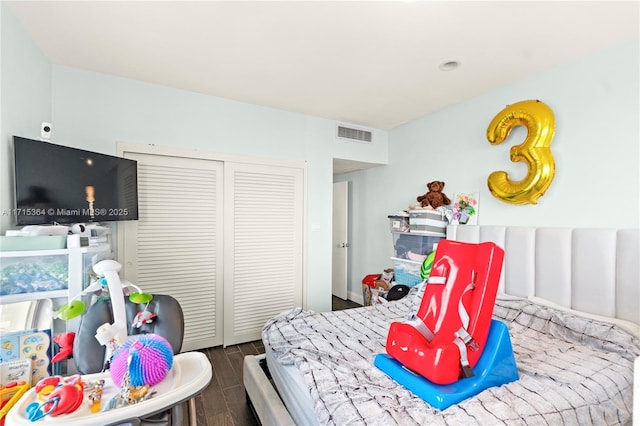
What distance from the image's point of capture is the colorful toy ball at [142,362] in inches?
38.2

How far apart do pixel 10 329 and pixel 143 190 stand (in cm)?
164

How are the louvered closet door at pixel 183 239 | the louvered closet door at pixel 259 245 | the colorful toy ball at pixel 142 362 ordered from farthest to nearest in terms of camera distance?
the louvered closet door at pixel 259 245 < the louvered closet door at pixel 183 239 < the colorful toy ball at pixel 142 362

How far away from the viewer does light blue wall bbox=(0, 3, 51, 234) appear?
1.67 m

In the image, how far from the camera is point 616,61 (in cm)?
205

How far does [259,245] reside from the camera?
3.30 m

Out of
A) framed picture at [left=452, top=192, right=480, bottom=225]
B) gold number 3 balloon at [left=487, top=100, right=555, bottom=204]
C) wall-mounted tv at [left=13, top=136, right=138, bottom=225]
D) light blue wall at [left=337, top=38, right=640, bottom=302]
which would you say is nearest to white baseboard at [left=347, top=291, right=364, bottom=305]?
light blue wall at [left=337, top=38, right=640, bottom=302]

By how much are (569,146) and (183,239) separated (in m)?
3.43

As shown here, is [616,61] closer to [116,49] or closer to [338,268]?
[116,49]

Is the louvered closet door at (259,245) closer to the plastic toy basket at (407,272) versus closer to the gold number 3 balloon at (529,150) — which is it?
the plastic toy basket at (407,272)

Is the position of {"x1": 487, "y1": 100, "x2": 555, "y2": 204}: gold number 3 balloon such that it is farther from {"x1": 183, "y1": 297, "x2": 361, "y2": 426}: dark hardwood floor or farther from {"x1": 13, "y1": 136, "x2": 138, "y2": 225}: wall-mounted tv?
{"x1": 13, "y1": 136, "x2": 138, "y2": 225}: wall-mounted tv

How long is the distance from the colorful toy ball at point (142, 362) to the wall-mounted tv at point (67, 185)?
1304 mm

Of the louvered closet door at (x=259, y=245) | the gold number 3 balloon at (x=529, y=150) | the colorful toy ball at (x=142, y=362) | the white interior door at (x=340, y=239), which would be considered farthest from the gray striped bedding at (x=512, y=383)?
the white interior door at (x=340, y=239)

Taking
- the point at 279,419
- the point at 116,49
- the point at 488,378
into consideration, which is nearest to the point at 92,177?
the point at 116,49

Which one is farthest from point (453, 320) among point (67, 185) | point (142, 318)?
point (67, 185)
